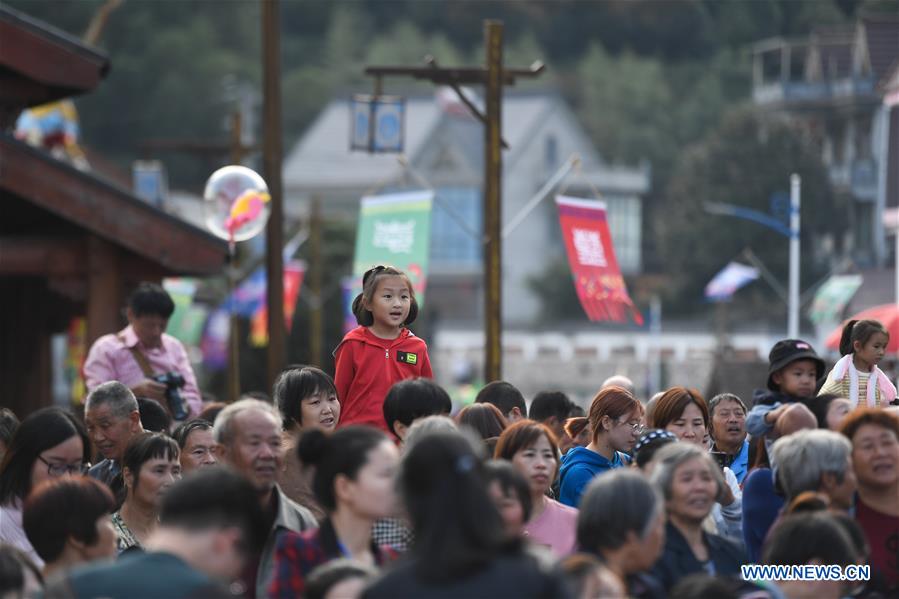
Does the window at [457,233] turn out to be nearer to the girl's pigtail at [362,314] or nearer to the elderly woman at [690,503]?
the girl's pigtail at [362,314]

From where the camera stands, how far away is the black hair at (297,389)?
8961 mm

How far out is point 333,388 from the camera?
9062 millimetres

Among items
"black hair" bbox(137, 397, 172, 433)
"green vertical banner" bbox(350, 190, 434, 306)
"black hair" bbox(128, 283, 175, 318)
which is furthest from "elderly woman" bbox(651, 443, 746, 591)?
"green vertical banner" bbox(350, 190, 434, 306)

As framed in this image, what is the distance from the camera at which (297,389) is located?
8.98 metres

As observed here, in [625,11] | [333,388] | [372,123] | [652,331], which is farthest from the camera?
[625,11]

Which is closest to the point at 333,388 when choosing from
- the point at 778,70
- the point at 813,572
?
the point at 813,572

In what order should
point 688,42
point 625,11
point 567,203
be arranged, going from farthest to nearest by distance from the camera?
point 625,11 < point 688,42 < point 567,203

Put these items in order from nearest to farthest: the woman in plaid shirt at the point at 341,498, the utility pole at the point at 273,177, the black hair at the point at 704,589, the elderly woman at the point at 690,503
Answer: the black hair at the point at 704,589
the woman in plaid shirt at the point at 341,498
the elderly woman at the point at 690,503
the utility pole at the point at 273,177

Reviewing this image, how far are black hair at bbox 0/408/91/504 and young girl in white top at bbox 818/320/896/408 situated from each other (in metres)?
4.91

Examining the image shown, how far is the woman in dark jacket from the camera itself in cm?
512

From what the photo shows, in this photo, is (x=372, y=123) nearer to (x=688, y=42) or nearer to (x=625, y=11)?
(x=688, y=42)

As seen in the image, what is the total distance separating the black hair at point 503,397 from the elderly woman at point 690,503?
3114mm

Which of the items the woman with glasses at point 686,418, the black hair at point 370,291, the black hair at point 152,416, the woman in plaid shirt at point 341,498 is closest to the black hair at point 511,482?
the woman in plaid shirt at point 341,498

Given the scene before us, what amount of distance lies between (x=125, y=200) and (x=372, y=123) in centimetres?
512
